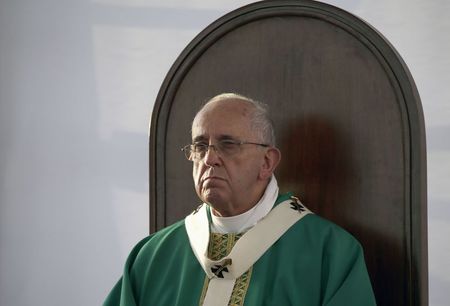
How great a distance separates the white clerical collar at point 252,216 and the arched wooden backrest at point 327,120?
186mm

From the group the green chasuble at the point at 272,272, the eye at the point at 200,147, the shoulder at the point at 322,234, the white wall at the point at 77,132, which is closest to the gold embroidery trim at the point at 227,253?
the green chasuble at the point at 272,272

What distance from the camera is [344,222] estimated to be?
9.34 feet

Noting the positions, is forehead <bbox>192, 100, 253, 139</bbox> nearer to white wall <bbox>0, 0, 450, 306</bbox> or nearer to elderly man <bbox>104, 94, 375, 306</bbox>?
elderly man <bbox>104, 94, 375, 306</bbox>

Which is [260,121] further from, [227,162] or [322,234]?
[322,234]

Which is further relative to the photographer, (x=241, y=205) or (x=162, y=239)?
(x=162, y=239)

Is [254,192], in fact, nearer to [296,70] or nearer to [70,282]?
[296,70]

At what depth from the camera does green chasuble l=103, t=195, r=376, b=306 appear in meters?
2.53

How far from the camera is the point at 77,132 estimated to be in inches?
168

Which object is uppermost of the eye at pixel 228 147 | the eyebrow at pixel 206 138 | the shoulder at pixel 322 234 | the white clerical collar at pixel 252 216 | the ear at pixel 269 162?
the eyebrow at pixel 206 138

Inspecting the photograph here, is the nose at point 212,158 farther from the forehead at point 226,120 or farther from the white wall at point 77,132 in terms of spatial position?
the white wall at point 77,132

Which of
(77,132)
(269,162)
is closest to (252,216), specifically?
(269,162)

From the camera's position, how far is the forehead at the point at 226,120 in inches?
106

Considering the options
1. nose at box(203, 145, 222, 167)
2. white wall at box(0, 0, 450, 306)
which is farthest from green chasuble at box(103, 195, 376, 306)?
white wall at box(0, 0, 450, 306)

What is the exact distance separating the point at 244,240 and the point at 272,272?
152mm
